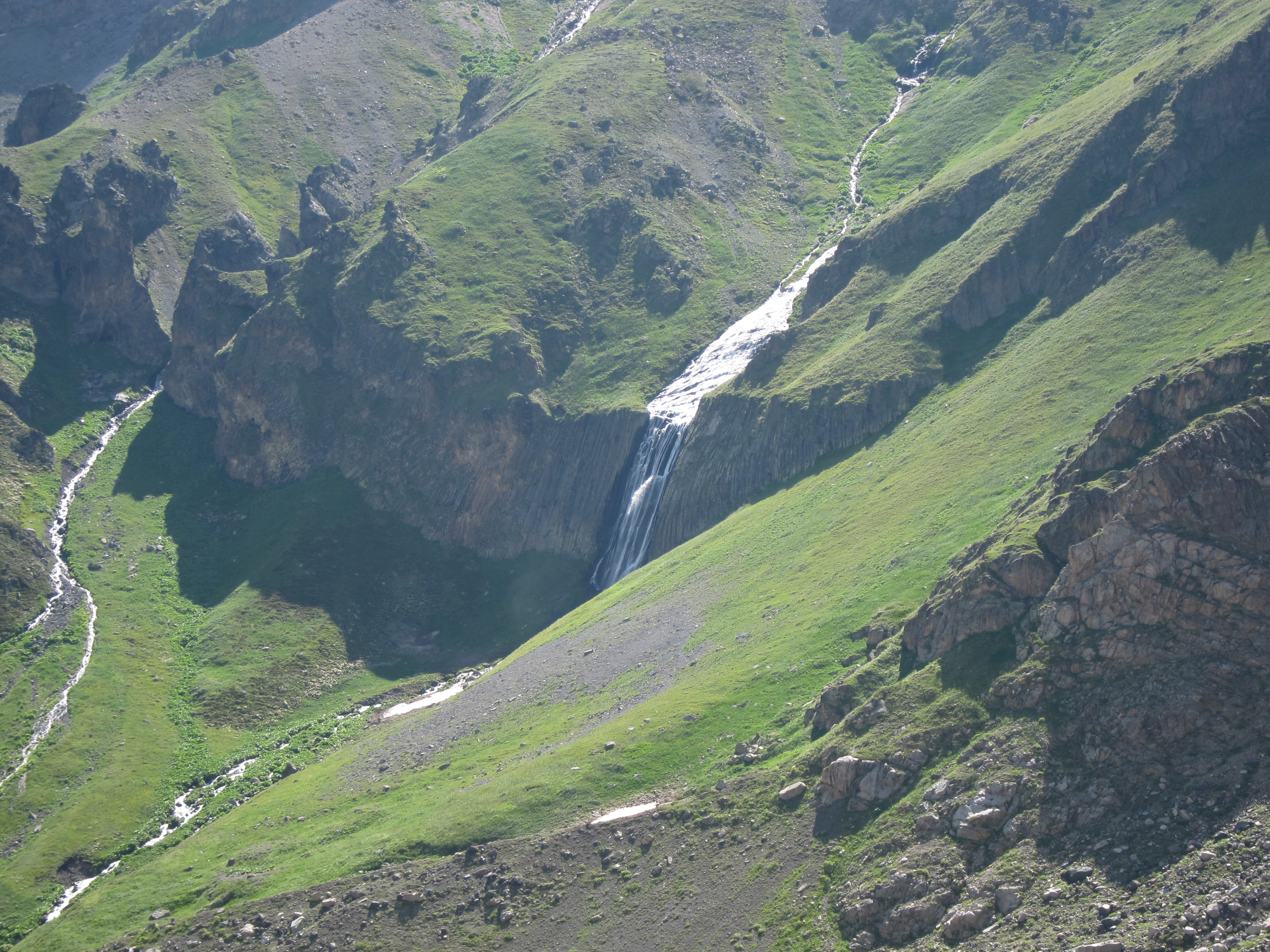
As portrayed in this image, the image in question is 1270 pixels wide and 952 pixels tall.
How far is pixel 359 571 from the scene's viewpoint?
436 feet

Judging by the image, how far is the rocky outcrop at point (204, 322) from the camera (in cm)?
16350

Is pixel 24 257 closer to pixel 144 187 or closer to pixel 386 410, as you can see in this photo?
pixel 144 187

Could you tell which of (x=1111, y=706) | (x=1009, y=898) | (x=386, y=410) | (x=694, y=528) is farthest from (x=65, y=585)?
(x=1111, y=706)

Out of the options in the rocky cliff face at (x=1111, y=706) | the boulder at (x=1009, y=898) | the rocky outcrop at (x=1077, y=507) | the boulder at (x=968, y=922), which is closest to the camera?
the rocky cliff face at (x=1111, y=706)

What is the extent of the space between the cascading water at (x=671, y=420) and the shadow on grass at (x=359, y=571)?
6250mm

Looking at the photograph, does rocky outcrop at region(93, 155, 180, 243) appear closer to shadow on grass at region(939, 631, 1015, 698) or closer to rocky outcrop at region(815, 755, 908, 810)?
rocky outcrop at region(815, 755, 908, 810)

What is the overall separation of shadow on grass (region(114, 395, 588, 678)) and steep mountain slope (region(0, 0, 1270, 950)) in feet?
1.90

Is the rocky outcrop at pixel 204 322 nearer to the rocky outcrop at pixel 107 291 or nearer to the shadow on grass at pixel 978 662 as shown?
the rocky outcrop at pixel 107 291

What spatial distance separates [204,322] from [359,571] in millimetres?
53932

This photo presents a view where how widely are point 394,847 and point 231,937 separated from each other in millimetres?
10550

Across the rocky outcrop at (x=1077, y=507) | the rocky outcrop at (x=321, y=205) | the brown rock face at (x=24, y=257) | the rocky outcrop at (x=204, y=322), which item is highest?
the brown rock face at (x=24, y=257)

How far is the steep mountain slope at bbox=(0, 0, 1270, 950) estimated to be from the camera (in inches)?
2124

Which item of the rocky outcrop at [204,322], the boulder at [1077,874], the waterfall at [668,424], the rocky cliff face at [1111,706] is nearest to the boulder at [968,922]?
the rocky cliff face at [1111,706]

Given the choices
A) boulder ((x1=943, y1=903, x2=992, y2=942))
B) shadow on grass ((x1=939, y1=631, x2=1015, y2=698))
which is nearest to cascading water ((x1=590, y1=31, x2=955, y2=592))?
shadow on grass ((x1=939, y1=631, x2=1015, y2=698))
